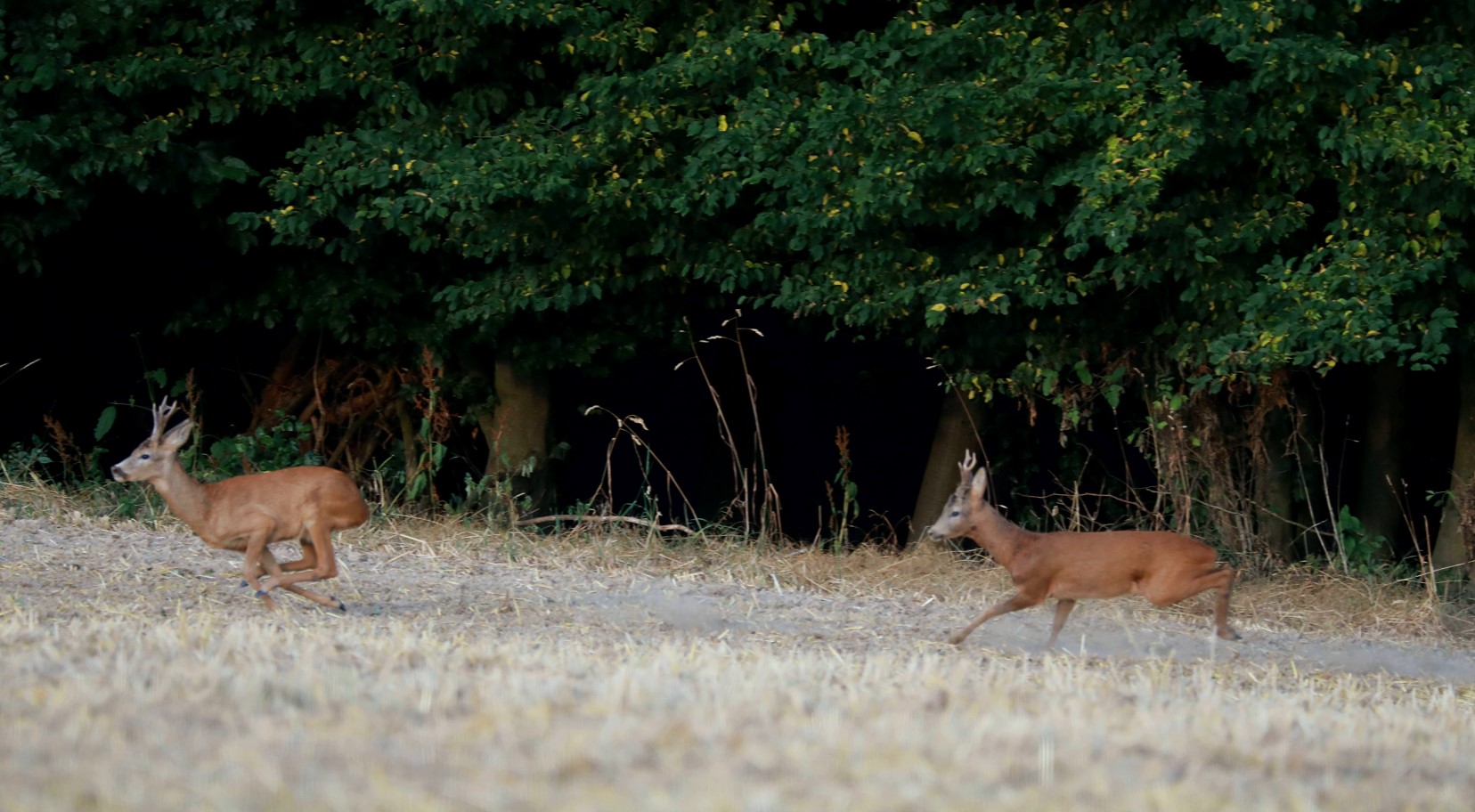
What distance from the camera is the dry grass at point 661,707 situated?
3.83 meters

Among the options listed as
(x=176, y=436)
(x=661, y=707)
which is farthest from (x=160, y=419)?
(x=661, y=707)

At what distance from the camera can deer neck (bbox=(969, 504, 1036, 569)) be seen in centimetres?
943

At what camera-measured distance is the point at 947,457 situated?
1366 cm

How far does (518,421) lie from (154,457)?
4783 mm

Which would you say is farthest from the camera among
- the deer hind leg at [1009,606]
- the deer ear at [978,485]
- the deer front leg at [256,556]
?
the deer ear at [978,485]

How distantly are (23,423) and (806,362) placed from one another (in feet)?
24.9

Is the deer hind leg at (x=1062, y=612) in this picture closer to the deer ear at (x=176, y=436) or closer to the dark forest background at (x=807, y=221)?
the dark forest background at (x=807, y=221)

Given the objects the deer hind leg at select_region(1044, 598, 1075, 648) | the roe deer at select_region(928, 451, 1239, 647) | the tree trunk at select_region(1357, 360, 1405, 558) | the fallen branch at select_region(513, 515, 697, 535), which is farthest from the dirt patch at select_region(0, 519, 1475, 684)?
the tree trunk at select_region(1357, 360, 1405, 558)

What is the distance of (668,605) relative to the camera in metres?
9.93

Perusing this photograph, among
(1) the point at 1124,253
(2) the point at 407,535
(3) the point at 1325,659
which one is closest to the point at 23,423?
(2) the point at 407,535

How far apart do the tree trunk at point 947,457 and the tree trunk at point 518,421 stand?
3.14 meters

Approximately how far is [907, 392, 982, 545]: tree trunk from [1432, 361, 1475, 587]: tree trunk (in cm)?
354

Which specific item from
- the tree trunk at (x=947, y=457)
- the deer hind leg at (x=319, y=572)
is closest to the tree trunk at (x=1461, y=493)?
the tree trunk at (x=947, y=457)

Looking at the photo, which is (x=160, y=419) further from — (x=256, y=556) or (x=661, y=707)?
(x=661, y=707)
